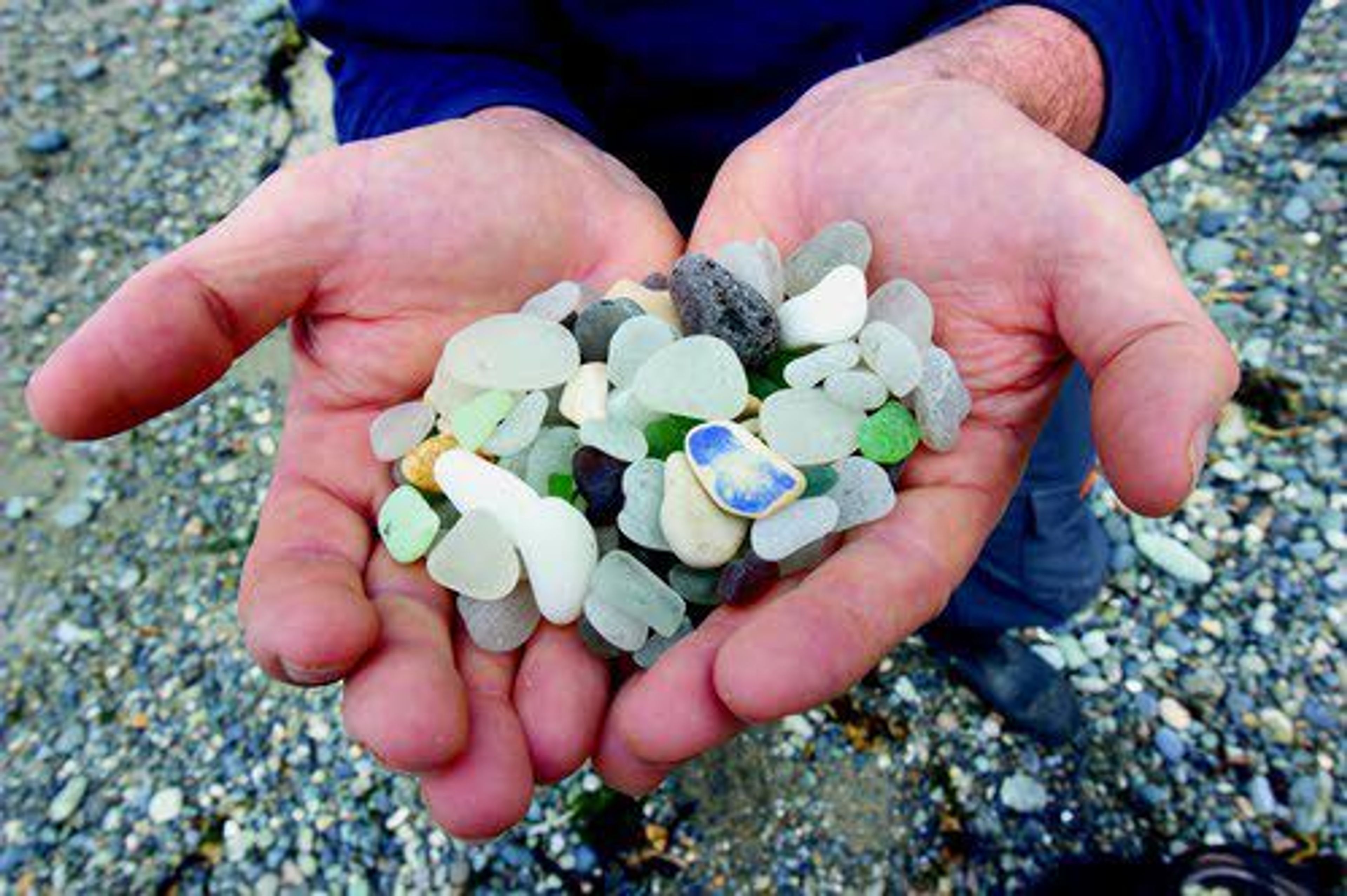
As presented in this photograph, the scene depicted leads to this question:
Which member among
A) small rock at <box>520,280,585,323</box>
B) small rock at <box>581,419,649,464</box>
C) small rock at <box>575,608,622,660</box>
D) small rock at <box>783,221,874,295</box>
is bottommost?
small rock at <box>575,608,622,660</box>

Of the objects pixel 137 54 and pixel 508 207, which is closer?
pixel 508 207

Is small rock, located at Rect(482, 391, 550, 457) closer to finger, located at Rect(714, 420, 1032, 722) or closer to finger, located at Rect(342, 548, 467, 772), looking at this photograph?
finger, located at Rect(342, 548, 467, 772)

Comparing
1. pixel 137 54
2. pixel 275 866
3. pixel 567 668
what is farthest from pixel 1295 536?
pixel 137 54

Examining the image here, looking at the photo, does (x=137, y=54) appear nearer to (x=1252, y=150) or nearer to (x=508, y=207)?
(x=508, y=207)

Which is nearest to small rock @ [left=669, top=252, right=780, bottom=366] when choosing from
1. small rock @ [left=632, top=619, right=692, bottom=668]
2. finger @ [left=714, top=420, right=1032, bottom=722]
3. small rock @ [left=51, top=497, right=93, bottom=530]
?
finger @ [left=714, top=420, right=1032, bottom=722]

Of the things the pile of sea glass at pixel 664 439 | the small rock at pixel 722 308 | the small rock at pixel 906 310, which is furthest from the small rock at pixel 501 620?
the small rock at pixel 906 310

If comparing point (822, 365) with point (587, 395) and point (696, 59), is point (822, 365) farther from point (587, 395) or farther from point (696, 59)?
point (696, 59)
